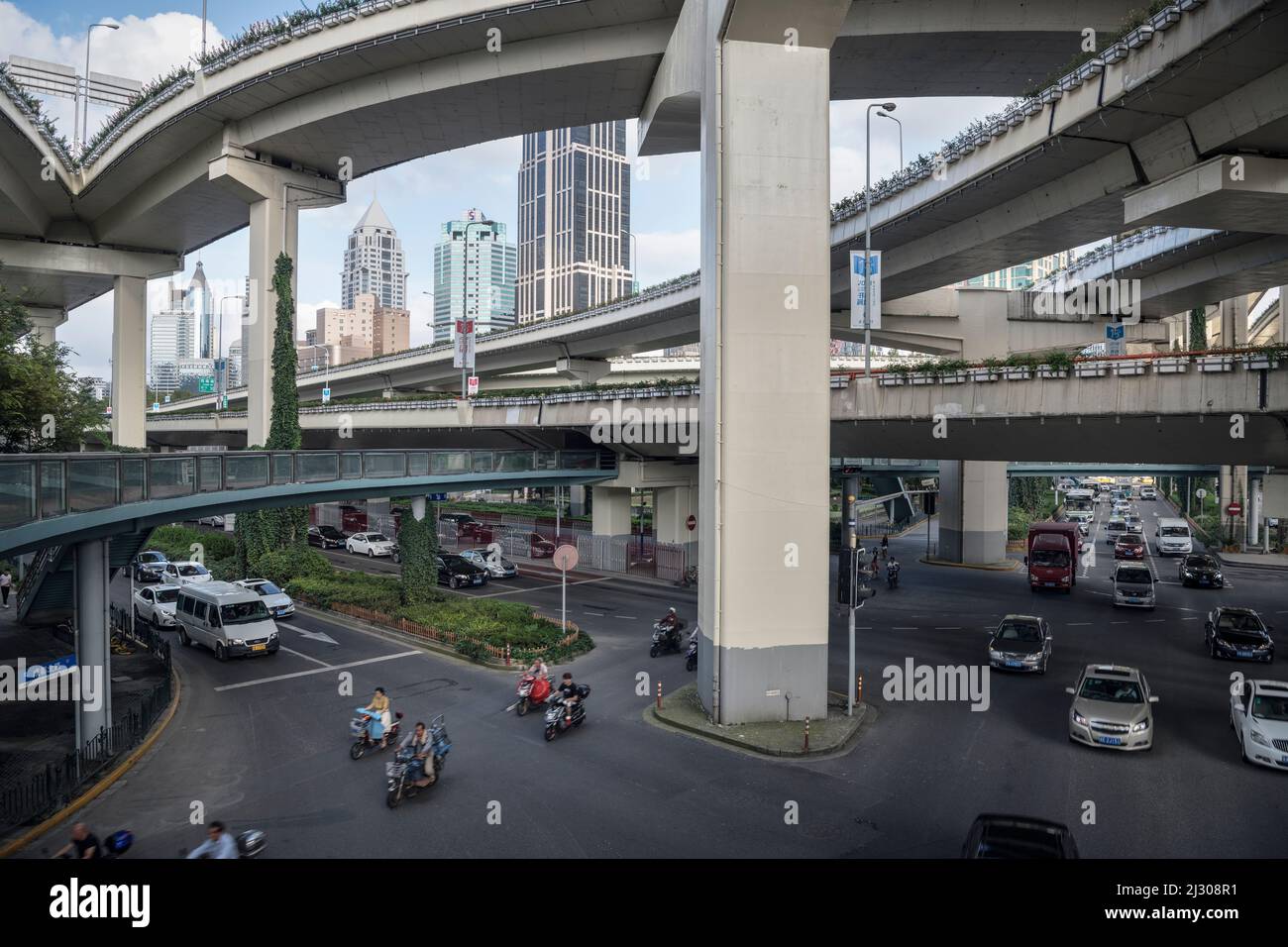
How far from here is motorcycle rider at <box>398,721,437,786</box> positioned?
41.8 feet

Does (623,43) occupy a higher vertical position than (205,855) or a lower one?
higher

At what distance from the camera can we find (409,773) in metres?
12.6

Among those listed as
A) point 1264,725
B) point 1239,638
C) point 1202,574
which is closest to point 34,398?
point 1264,725

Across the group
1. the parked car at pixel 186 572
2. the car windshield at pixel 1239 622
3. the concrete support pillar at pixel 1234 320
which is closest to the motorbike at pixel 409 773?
the car windshield at pixel 1239 622

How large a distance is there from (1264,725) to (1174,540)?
38.8m

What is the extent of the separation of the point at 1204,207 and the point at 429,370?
5509cm

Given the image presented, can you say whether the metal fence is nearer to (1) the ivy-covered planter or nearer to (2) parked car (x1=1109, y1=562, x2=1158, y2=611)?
(1) the ivy-covered planter

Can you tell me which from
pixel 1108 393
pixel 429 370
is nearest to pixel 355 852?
pixel 1108 393

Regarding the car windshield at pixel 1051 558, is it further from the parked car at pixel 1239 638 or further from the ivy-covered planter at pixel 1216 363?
the ivy-covered planter at pixel 1216 363

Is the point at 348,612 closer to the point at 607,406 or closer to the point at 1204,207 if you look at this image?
the point at 607,406

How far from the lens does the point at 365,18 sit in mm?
29547

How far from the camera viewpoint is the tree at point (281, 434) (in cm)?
3388

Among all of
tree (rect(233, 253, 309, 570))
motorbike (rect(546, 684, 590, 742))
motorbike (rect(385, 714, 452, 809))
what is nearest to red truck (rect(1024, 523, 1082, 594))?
motorbike (rect(546, 684, 590, 742))

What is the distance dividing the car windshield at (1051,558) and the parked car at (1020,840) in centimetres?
2777
